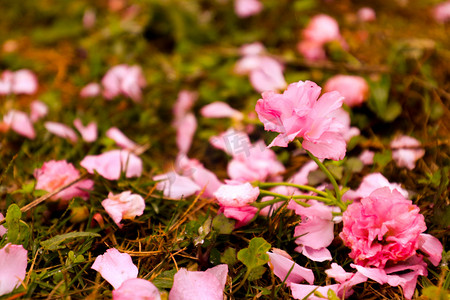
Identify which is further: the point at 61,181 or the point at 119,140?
the point at 119,140

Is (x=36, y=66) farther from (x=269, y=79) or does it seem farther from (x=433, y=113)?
(x=433, y=113)

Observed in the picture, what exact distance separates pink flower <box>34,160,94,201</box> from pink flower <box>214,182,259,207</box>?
363 mm

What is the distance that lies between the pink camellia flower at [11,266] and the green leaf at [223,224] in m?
0.37

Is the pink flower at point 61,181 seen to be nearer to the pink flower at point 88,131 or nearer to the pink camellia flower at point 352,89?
the pink flower at point 88,131

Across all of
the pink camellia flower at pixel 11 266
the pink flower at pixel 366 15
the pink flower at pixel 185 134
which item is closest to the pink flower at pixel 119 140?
the pink flower at pixel 185 134

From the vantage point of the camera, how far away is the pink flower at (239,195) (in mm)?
848

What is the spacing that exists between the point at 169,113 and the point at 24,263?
35.4 inches

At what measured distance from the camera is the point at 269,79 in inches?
54.1

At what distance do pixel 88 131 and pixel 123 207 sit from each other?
472 mm

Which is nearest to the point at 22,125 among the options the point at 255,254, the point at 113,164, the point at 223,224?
the point at 113,164

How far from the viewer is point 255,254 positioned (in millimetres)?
775

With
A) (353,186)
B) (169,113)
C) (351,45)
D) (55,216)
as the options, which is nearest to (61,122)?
(169,113)

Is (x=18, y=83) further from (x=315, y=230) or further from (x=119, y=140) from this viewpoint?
(x=315, y=230)

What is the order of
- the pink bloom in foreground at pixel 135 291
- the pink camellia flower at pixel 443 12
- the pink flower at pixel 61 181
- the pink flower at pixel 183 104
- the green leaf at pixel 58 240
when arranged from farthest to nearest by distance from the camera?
the pink camellia flower at pixel 443 12 < the pink flower at pixel 183 104 < the pink flower at pixel 61 181 < the green leaf at pixel 58 240 < the pink bloom in foreground at pixel 135 291
